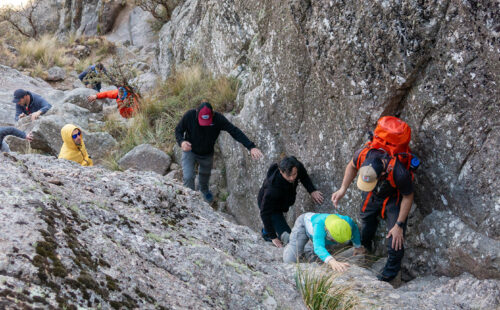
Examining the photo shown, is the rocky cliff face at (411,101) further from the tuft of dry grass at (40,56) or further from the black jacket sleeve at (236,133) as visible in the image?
the tuft of dry grass at (40,56)

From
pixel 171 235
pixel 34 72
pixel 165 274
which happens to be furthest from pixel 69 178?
pixel 34 72

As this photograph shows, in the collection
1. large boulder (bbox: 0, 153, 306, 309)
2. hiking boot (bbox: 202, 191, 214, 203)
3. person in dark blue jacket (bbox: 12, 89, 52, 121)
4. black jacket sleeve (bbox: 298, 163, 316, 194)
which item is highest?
large boulder (bbox: 0, 153, 306, 309)

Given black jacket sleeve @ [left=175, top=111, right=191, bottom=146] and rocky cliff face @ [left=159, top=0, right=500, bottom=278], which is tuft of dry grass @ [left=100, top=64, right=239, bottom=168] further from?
rocky cliff face @ [left=159, top=0, right=500, bottom=278]

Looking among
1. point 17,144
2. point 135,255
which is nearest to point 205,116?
point 135,255

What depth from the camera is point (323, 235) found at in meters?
4.58

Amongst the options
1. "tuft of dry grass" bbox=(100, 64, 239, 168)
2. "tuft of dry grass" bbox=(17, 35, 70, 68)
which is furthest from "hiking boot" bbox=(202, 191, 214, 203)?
"tuft of dry grass" bbox=(17, 35, 70, 68)

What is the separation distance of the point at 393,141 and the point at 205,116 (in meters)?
3.29

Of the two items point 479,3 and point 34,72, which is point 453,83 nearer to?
point 479,3

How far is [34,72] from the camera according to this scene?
15.2 metres

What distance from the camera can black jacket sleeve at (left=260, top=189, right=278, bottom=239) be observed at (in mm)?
5637

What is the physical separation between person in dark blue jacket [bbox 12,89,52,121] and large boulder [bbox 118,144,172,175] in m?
2.45

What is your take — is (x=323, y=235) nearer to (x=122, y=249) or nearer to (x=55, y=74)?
(x=122, y=249)

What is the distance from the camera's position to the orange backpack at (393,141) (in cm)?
416

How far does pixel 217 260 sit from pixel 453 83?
2.94 metres
